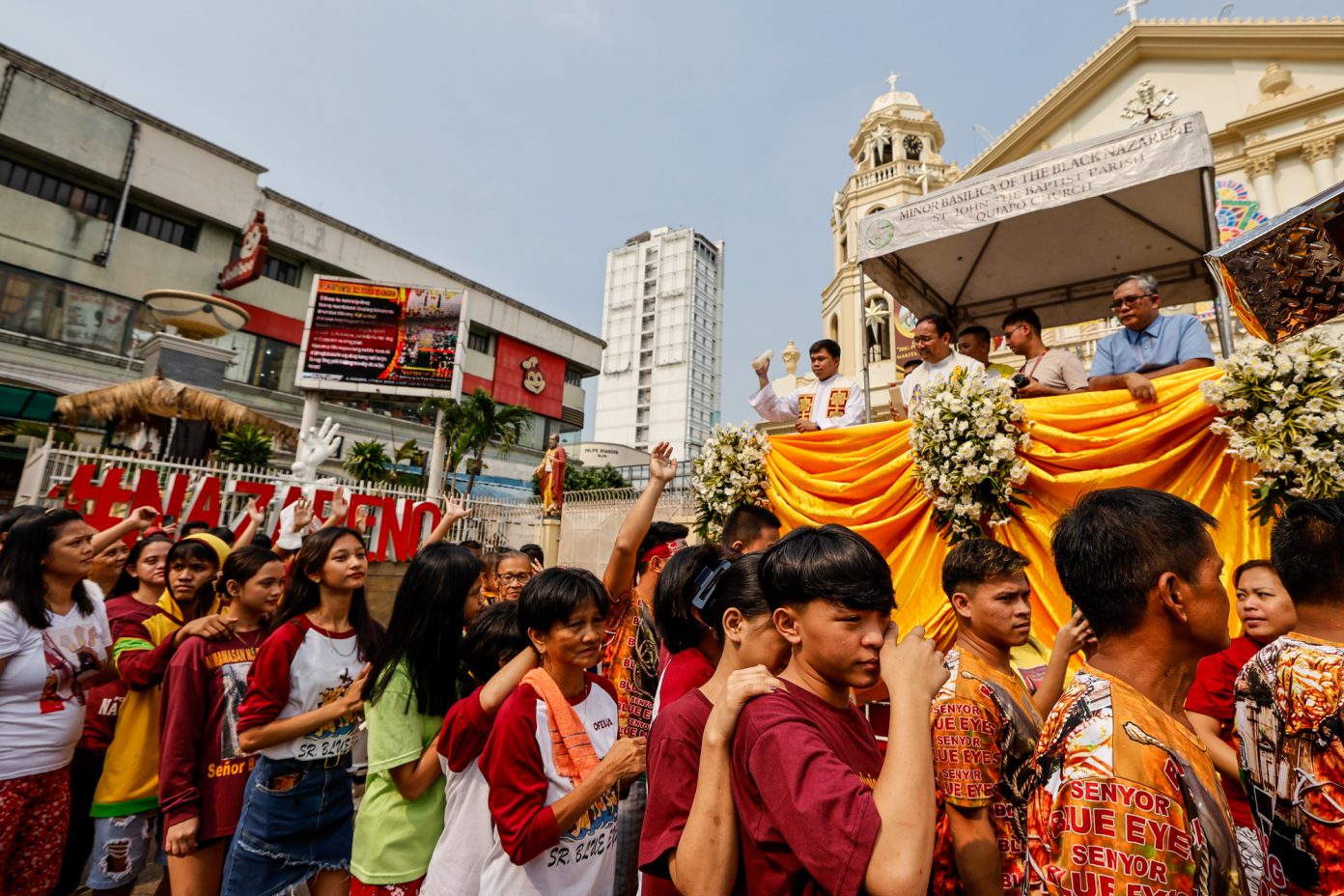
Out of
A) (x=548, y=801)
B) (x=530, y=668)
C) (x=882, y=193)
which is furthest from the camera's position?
(x=882, y=193)

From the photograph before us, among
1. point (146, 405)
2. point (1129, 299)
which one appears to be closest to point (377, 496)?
point (146, 405)

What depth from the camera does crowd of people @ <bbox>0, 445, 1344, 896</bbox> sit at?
124 centimetres

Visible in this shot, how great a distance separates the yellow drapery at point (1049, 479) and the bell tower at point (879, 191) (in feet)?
52.2

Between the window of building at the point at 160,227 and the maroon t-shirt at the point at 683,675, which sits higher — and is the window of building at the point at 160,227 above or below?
above

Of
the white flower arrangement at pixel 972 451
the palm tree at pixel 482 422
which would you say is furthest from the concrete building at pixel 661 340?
the white flower arrangement at pixel 972 451

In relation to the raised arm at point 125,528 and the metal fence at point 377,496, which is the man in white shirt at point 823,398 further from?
the metal fence at point 377,496

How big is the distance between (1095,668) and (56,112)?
31.8 m

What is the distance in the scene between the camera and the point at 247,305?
25875 millimetres

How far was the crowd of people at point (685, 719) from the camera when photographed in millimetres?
1244

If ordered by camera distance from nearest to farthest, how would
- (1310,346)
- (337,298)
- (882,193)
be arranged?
(1310,346) < (337,298) < (882,193)

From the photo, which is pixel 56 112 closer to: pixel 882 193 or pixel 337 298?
pixel 337 298

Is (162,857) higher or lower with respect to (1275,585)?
lower

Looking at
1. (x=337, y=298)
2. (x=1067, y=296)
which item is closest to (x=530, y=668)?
(x=1067, y=296)

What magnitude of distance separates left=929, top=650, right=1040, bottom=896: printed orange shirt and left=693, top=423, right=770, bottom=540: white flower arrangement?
3.28 m
